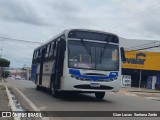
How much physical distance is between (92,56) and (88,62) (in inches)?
14.0

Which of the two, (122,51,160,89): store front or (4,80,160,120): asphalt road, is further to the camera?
(122,51,160,89): store front

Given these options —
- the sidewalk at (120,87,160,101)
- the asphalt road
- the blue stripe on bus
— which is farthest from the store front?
the blue stripe on bus

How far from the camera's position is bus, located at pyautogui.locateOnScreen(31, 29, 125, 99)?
17562 millimetres

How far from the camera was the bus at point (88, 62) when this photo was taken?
17562mm

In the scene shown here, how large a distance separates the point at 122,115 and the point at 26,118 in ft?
10.7

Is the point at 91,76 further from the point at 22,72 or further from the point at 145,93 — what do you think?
the point at 22,72

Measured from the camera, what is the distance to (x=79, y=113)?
13.2 metres

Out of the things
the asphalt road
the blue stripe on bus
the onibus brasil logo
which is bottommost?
the asphalt road

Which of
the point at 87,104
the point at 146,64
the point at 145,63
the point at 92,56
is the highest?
the point at 145,63

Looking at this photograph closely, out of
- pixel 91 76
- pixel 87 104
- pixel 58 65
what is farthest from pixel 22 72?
pixel 87 104

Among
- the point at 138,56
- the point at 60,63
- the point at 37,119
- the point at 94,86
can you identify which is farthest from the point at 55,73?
the point at 138,56

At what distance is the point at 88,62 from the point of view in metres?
17.8

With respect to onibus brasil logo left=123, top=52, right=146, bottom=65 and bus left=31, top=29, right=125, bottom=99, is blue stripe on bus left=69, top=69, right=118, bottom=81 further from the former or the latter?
onibus brasil logo left=123, top=52, right=146, bottom=65

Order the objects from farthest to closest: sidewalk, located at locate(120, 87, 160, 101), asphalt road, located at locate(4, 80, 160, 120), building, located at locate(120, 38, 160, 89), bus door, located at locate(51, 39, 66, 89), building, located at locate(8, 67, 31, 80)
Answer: building, located at locate(8, 67, 31, 80) → building, located at locate(120, 38, 160, 89) → sidewalk, located at locate(120, 87, 160, 101) → bus door, located at locate(51, 39, 66, 89) → asphalt road, located at locate(4, 80, 160, 120)
